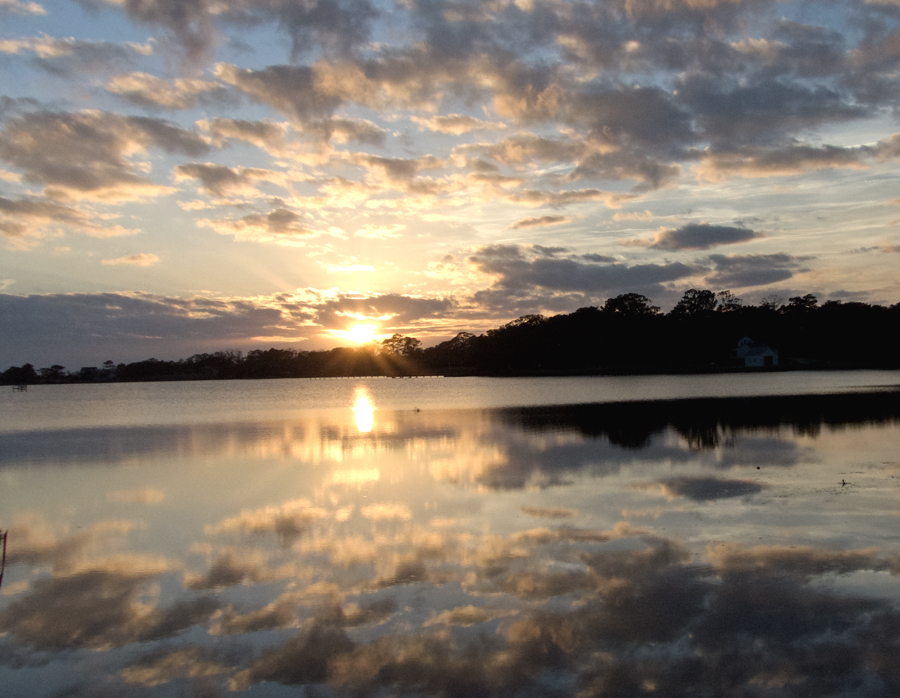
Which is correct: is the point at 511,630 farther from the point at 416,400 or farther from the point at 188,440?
the point at 416,400

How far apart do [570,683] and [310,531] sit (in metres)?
7.59

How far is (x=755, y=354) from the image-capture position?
4838 inches

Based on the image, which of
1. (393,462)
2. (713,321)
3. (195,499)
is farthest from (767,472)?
(713,321)

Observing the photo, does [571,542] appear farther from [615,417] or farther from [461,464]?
[615,417]

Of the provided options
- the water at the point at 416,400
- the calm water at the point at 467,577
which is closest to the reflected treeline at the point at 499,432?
the calm water at the point at 467,577

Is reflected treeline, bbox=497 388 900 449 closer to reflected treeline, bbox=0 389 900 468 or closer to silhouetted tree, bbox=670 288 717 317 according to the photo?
reflected treeline, bbox=0 389 900 468

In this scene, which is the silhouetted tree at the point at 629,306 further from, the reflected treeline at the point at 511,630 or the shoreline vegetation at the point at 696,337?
the reflected treeline at the point at 511,630

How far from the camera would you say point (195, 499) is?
55.6 feet

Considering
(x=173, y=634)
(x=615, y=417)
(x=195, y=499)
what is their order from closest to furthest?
(x=173, y=634) → (x=195, y=499) → (x=615, y=417)

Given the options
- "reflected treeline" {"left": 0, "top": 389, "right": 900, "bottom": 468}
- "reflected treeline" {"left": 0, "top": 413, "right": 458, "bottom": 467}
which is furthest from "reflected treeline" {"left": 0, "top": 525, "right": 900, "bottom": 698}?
"reflected treeline" {"left": 0, "top": 413, "right": 458, "bottom": 467}

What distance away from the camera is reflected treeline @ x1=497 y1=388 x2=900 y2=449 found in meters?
27.0

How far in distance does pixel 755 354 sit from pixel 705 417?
9920 cm

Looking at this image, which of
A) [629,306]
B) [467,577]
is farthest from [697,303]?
[467,577]

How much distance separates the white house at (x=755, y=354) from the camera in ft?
397
